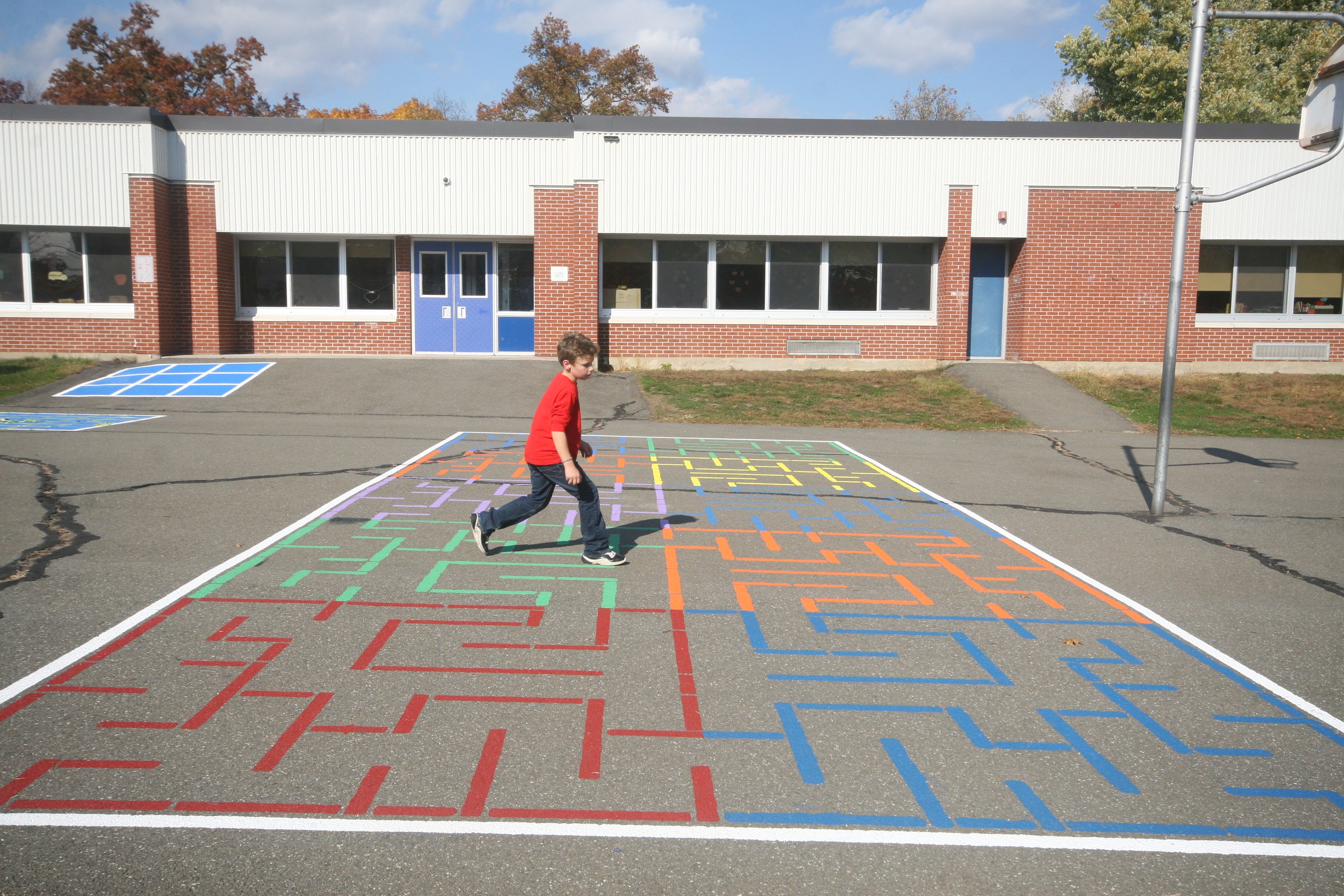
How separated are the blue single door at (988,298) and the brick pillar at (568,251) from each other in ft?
28.3

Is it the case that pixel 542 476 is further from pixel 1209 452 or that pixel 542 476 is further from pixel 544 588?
pixel 1209 452

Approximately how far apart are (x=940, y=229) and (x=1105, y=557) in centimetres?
1413

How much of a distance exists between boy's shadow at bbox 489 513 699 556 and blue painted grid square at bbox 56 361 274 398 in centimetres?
1077

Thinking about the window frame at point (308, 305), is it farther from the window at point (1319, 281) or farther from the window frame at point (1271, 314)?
the window at point (1319, 281)

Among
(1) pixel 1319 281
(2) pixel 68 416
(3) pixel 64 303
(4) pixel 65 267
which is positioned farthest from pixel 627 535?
(1) pixel 1319 281

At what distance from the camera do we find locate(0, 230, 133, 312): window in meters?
19.2

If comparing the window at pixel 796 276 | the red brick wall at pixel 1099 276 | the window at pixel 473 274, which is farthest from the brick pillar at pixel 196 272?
the red brick wall at pixel 1099 276

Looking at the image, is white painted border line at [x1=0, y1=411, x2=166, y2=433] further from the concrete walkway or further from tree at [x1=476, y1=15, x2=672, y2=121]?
tree at [x1=476, y1=15, x2=672, y2=121]

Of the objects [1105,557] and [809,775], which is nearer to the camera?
[809,775]

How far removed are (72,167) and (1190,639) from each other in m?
21.4

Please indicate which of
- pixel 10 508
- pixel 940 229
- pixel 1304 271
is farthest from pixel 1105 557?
pixel 1304 271

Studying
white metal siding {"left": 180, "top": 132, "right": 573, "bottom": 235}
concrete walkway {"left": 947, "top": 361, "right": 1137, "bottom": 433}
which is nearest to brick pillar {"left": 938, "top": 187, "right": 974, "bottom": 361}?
concrete walkway {"left": 947, "top": 361, "right": 1137, "bottom": 433}

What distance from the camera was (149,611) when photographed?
5086 mm

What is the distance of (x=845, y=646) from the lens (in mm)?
4906
